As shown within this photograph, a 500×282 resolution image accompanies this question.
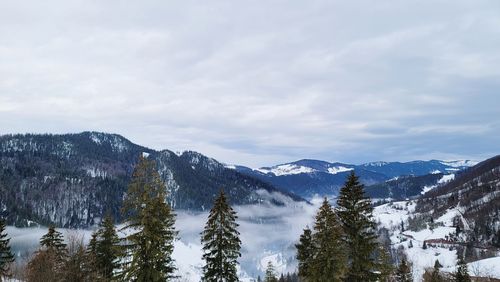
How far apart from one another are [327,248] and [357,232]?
14.8ft

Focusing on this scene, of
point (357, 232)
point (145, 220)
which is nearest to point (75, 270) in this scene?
point (145, 220)

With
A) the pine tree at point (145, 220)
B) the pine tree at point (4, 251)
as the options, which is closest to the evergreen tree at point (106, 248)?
the pine tree at point (4, 251)

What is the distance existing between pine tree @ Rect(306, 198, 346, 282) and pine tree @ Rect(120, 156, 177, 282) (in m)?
11.4

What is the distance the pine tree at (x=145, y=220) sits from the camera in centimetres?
2612

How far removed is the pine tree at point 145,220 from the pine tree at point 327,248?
11440mm

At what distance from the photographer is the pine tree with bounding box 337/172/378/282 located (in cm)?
2775

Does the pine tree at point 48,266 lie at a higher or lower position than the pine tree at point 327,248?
lower

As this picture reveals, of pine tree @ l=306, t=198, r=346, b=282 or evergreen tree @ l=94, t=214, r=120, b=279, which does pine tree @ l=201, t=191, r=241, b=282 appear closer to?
pine tree @ l=306, t=198, r=346, b=282

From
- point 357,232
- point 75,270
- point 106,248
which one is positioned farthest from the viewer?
point 106,248

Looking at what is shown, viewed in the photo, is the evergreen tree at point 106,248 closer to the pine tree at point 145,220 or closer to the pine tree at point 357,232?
the pine tree at point 145,220

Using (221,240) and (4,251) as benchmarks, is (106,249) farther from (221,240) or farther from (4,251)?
(4,251)

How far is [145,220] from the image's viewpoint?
26234 millimetres

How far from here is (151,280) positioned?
88.2ft

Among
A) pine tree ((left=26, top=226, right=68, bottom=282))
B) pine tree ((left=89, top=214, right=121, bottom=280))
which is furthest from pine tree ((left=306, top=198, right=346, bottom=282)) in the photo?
pine tree ((left=26, top=226, right=68, bottom=282))
